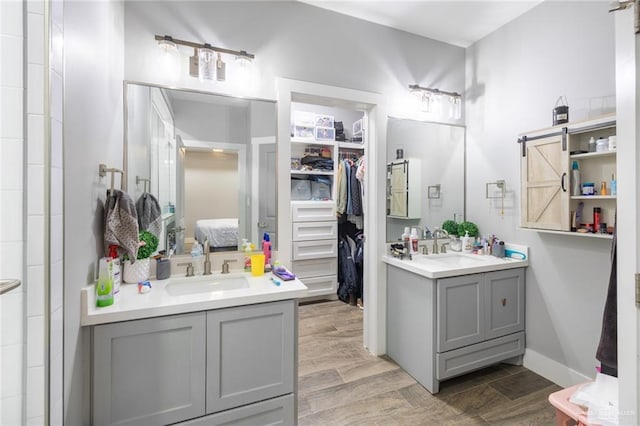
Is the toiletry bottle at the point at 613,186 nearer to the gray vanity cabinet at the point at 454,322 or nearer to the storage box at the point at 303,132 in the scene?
the gray vanity cabinet at the point at 454,322

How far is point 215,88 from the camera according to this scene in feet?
6.26

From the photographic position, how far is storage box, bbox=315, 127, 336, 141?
365 cm

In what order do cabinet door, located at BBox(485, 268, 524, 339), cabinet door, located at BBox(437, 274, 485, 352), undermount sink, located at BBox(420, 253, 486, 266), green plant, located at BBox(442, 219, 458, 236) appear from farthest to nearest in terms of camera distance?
1. green plant, located at BBox(442, 219, 458, 236)
2. undermount sink, located at BBox(420, 253, 486, 266)
3. cabinet door, located at BBox(485, 268, 524, 339)
4. cabinet door, located at BBox(437, 274, 485, 352)

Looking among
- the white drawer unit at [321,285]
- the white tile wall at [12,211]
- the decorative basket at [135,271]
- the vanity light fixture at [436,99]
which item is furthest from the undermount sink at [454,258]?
the white tile wall at [12,211]

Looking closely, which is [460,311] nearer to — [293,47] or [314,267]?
[314,267]

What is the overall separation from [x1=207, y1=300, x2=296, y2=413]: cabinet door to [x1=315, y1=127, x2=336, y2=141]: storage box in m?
2.57

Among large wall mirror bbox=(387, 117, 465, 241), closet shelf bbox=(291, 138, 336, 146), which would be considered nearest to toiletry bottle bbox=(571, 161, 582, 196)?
large wall mirror bbox=(387, 117, 465, 241)

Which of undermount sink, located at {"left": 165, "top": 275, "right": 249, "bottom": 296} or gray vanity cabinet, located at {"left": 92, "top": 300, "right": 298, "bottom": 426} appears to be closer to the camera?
gray vanity cabinet, located at {"left": 92, "top": 300, "right": 298, "bottom": 426}

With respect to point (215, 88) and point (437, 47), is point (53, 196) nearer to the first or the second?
point (215, 88)

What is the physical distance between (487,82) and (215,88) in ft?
7.44

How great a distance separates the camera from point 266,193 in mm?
2061

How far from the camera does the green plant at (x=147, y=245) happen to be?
163cm

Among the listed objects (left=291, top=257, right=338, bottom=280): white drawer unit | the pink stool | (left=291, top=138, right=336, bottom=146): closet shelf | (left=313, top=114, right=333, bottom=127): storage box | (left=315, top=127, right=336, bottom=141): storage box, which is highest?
(left=313, top=114, right=333, bottom=127): storage box

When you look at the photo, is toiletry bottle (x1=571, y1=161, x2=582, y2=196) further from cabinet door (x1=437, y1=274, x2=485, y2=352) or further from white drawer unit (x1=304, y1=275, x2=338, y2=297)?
white drawer unit (x1=304, y1=275, x2=338, y2=297)
